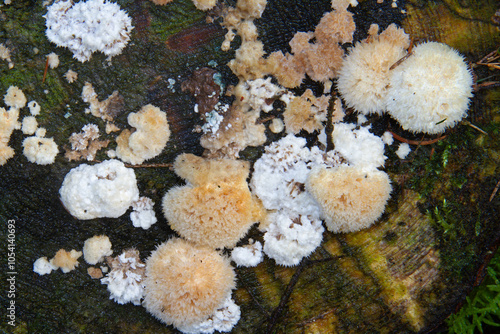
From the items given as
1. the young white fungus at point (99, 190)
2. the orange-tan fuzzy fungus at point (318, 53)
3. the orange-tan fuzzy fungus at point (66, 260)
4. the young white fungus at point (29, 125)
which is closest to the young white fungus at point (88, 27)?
the young white fungus at point (29, 125)

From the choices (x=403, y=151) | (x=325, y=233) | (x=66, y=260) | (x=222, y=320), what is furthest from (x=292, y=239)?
(x=66, y=260)

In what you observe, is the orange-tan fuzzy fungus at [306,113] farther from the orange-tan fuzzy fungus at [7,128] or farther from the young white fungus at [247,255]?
the orange-tan fuzzy fungus at [7,128]

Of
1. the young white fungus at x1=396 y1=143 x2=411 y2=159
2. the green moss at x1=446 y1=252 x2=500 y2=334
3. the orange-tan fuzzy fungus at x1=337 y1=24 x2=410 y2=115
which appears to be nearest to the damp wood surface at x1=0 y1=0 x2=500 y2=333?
the young white fungus at x1=396 y1=143 x2=411 y2=159

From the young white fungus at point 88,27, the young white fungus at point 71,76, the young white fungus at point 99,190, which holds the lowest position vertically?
the young white fungus at point 99,190

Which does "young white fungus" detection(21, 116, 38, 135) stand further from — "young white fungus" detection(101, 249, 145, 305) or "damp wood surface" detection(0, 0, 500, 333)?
"young white fungus" detection(101, 249, 145, 305)

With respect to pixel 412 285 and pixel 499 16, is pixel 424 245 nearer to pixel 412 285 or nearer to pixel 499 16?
pixel 412 285
